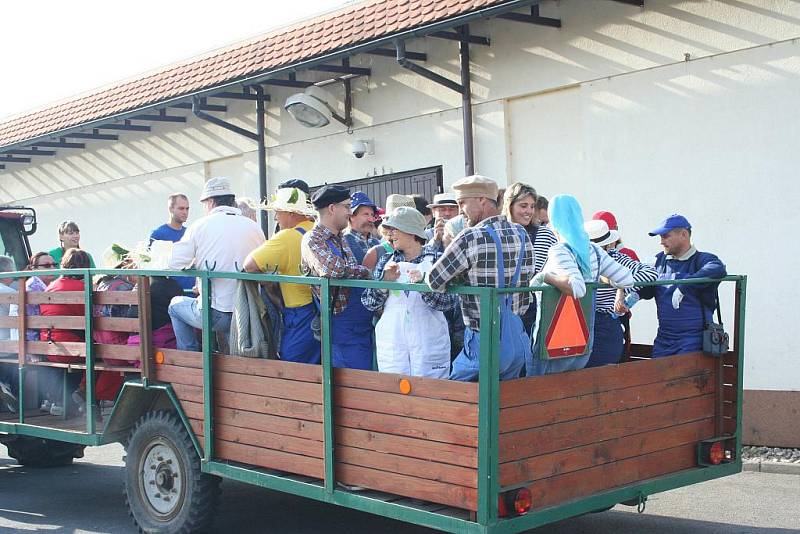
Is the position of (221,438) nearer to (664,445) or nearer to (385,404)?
(385,404)

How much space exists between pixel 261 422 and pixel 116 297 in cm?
154

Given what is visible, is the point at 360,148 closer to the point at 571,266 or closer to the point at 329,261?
the point at 329,261

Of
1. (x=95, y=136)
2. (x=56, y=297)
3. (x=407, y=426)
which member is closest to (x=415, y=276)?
(x=407, y=426)

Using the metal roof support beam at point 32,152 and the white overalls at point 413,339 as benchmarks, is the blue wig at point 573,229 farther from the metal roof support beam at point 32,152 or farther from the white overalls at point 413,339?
the metal roof support beam at point 32,152

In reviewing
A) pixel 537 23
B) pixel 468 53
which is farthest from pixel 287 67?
pixel 537 23

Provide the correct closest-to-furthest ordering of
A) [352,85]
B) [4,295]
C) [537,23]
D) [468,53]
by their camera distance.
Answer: [4,295] → [537,23] → [468,53] → [352,85]

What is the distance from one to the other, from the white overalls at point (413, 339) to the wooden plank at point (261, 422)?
49 centimetres

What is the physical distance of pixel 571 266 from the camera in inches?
203

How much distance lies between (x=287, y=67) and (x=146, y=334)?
6.05 metres

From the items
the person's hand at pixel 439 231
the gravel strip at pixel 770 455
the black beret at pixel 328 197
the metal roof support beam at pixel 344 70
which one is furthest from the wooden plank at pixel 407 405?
the metal roof support beam at pixel 344 70

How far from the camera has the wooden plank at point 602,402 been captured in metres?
4.66

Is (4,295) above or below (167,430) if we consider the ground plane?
above

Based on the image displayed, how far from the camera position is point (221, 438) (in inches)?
229

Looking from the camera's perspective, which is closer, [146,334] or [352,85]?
[146,334]
